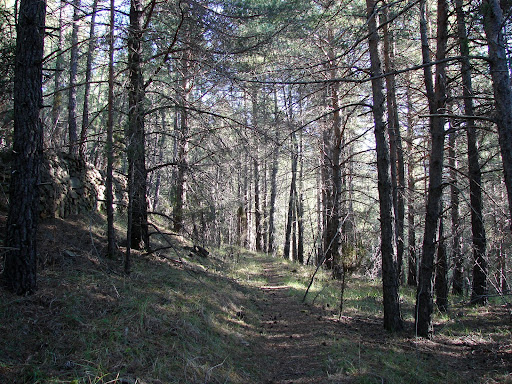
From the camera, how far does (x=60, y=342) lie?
12.8 ft

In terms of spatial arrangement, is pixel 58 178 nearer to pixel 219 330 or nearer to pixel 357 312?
pixel 219 330

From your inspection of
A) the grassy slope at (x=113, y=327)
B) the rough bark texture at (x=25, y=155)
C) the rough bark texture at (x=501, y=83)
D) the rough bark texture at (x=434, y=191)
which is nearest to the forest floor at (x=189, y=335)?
the grassy slope at (x=113, y=327)

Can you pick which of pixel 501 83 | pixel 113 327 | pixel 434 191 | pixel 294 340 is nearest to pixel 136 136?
pixel 113 327

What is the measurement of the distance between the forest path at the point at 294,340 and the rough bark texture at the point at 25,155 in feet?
12.4

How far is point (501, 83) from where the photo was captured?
3.90m

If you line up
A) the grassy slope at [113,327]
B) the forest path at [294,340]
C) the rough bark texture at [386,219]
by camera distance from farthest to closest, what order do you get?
the rough bark texture at [386,219]
the forest path at [294,340]
the grassy slope at [113,327]

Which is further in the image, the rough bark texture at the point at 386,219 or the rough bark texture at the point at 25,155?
the rough bark texture at the point at 386,219

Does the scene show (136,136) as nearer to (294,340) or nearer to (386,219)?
(294,340)

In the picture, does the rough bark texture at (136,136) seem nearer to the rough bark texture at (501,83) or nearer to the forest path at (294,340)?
the forest path at (294,340)

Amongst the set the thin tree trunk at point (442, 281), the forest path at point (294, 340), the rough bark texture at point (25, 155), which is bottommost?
the forest path at point (294, 340)

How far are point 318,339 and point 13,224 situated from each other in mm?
5172

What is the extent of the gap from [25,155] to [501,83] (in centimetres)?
622

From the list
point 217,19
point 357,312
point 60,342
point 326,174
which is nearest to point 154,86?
point 217,19

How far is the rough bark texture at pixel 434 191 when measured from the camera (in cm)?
601
